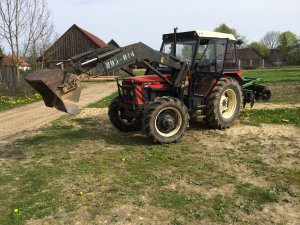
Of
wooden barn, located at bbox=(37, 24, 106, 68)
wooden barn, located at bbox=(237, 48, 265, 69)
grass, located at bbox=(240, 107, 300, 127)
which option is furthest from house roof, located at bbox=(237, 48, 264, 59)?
grass, located at bbox=(240, 107, 300, 127)

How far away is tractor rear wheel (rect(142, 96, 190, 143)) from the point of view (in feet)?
27.3

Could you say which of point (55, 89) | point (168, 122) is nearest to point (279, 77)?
point (168, 122)

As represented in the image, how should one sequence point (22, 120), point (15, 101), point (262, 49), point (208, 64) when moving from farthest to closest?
point (262, 49)
point (15, 101)
point (22, 120)
point (208, 64)

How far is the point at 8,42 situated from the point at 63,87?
15.9 meters

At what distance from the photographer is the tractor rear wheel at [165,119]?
8.33m

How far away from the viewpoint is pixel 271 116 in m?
11.5

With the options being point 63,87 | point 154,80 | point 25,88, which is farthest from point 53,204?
point 25,88

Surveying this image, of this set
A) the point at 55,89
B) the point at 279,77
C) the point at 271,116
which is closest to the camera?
the point at 55,89

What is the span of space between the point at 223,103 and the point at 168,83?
1906 mm

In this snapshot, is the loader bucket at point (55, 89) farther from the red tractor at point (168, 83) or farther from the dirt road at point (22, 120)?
the dirt road at point (22, 120)

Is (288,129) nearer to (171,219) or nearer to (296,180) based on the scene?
(296,180)

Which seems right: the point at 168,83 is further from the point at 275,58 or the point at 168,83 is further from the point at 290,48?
the point at 275,58

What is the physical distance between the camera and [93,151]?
8.20 meters

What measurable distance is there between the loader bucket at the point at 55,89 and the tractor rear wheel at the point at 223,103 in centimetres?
360
